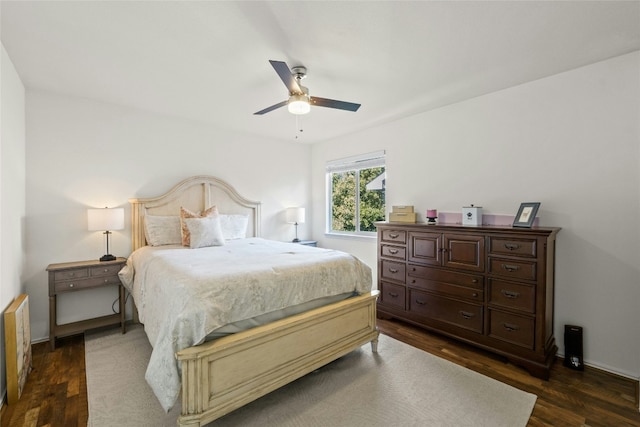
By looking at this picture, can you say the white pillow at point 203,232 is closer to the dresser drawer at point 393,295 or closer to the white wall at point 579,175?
the dresser drawer at point 393,295

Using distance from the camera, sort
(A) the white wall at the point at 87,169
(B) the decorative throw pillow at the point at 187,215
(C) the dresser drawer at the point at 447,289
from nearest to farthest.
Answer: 1. (C) the dresser drawer at the point at 447,289
2. (A) the white wall at the point at 87,169
3. (B) the decorative throw pillow at the point at 187,215

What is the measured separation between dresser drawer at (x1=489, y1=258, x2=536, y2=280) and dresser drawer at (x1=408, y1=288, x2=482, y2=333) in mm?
401

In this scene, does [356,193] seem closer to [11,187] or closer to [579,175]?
[579,175]

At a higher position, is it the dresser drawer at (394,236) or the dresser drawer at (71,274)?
the dresser drawer at (394,236)

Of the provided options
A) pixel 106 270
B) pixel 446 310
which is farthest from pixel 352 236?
pixel 106 270

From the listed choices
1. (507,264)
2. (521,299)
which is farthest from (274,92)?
(521,299)

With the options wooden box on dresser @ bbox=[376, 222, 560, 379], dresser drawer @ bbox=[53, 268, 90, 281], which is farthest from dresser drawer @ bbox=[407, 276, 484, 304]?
dresser drawer @ bbox=[53, 268, 90, 281]

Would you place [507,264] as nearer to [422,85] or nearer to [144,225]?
[422,85]

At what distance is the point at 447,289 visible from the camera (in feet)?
9.49

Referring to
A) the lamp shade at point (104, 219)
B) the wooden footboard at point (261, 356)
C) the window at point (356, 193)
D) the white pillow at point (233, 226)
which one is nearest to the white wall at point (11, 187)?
the lamp shade at point (104, 219)

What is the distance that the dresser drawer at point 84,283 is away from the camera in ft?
9.04

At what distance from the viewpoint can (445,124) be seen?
3.38 metres

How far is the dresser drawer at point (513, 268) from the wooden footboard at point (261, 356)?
1204 millimetres

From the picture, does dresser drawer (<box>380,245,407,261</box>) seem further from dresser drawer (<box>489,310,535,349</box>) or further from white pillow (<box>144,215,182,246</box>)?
white pillow (<box>144,215,182,246</box>)
